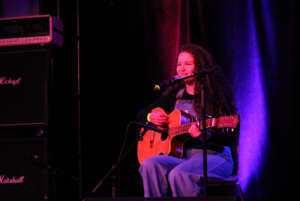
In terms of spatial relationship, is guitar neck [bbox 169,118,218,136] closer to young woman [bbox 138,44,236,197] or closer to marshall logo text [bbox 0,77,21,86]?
young woman [bbox 138,44,236,197]

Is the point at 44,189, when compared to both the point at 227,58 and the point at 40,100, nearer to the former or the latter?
the point at 40,100

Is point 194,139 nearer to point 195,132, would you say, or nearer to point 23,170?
point 195,132

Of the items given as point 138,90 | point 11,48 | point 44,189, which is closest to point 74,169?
point 44,189

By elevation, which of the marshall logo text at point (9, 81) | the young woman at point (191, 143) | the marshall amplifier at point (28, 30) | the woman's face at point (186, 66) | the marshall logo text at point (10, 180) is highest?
the marshall amplifier at point (28, 30)

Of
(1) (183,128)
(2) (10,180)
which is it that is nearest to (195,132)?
(1) (183,128)

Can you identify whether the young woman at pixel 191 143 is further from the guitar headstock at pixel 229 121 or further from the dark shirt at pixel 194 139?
the guitar headstock at pixel 229 121

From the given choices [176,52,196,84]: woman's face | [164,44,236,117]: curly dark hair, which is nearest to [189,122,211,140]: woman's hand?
[164,44,236,117]: curly dark hair

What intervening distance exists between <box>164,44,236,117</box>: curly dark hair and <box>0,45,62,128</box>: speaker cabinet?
1079 mm

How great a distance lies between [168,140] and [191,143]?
0.19 m

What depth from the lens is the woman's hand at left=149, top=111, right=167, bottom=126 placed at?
2748 mm

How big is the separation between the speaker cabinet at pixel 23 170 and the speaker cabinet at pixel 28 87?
18 cm

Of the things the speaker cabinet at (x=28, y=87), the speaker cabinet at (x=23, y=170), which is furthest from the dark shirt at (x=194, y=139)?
the speaker cabinet at (x=23, y=170)

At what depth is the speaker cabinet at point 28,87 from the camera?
9.37ft

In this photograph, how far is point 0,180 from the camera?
9.14ft
